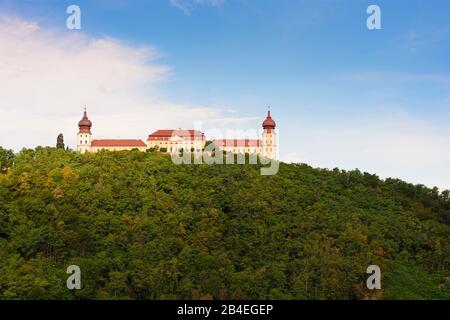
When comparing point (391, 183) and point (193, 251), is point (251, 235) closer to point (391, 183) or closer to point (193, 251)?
point (193, 251)

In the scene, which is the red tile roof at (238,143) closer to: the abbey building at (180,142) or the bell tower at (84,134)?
the abbey building at (180,142)

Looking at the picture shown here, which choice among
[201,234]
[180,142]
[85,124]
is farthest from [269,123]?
[201,234]

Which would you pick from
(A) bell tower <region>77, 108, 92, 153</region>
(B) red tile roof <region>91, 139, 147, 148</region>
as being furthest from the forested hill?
(B) red tile roof <region>91, 139, 147, 148</region>

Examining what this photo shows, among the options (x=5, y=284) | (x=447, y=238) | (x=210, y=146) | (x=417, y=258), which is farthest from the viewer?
(x=210, y=146)

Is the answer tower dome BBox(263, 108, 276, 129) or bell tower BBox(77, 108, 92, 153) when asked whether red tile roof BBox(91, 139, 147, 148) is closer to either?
bell tower BBox(77, 108, 92, 153)

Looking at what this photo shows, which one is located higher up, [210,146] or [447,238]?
[210,146]

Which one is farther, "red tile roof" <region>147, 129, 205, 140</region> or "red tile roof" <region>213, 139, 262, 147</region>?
"red tile roof" <region>147, 129, 205, 140</region>

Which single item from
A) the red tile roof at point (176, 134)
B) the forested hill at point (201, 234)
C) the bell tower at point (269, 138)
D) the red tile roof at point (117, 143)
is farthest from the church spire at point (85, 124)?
the bell tower at point (269, 138)
